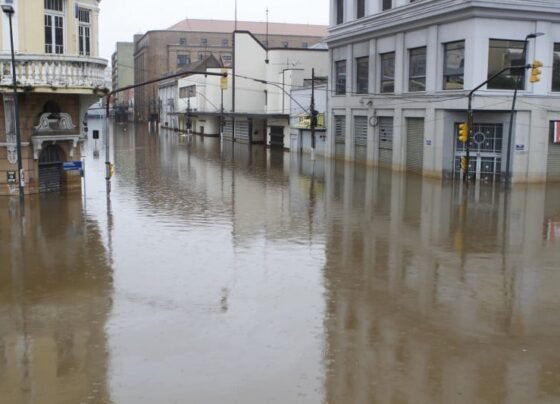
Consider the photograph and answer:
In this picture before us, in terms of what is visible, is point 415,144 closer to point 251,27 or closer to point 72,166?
point 72,166

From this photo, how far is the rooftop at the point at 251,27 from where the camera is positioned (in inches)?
5432

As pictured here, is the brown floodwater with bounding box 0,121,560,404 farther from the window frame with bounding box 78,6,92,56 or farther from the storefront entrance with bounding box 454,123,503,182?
the storefront entrance with bounding box 454,123,503,182

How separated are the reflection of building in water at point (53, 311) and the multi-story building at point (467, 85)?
73.0 feet

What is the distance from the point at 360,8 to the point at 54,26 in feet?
82.2

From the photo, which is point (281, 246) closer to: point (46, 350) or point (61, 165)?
point (46, 350)

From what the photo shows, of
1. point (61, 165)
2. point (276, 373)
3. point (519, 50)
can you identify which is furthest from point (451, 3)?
point (276, 373)

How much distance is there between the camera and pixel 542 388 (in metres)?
9.97

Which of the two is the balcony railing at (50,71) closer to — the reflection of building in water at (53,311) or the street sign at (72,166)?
the street sign at (72,166)

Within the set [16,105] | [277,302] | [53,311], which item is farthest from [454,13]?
[53,311]

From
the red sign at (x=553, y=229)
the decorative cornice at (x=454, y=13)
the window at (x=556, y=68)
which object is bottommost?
the red sign at (x=553, y=229)

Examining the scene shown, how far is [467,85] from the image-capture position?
120ft

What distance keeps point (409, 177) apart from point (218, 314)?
2849cm

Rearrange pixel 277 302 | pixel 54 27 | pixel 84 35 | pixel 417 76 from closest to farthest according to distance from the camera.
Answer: pixel 277 302 → pixel 54 27 → pixel 84 35 → pixel 417 76

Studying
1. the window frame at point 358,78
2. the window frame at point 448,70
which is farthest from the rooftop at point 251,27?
the window frame at point 448,70
